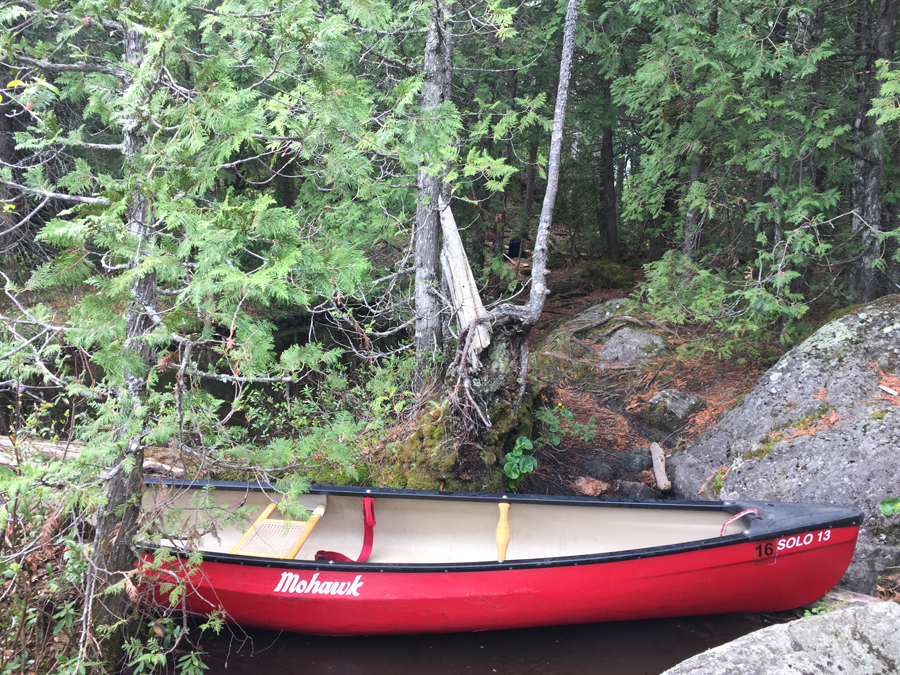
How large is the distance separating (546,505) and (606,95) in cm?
955

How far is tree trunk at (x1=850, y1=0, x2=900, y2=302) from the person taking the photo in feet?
19.6

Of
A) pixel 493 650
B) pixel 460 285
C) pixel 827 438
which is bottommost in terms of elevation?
pixel 493 650

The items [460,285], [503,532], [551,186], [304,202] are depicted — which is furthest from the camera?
[304,202]

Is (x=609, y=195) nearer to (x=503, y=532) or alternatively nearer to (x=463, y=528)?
(x=463, y=528)

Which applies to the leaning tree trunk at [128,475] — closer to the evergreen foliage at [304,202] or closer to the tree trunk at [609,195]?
the evergreen foliage at [304,202]

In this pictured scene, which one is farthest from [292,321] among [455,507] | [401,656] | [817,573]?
[817,573]

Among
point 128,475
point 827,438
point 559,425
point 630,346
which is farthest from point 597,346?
point 128,475

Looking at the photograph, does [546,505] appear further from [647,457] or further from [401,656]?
[647,457]

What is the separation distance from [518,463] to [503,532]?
118cm

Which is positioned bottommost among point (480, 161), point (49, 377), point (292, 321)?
point (292, 321)

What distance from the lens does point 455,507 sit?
5.55 m

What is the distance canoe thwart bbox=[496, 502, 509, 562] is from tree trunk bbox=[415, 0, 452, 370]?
221 centimetres

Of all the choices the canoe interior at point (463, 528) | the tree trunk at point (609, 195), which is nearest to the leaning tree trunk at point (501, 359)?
the canoe interior at point (463, 528)

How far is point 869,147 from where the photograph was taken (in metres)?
6.18
